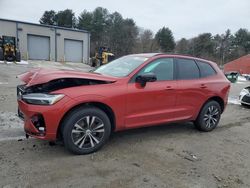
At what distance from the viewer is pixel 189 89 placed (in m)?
5.09

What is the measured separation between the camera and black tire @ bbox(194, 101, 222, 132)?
5.49 metres

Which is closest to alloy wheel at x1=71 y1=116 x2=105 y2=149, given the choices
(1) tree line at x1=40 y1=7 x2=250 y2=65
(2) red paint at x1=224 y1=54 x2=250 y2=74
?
(2) red paint at x1=224 y1=54 x2=250 y2=74

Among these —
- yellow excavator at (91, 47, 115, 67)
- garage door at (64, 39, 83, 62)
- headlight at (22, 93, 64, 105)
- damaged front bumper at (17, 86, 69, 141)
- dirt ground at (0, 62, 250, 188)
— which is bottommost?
dirt ground at (0, 62, 250, 188)

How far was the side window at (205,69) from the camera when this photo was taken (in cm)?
552

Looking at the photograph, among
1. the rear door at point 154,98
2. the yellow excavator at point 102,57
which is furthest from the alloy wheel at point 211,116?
the yellow excavator at point 102,57

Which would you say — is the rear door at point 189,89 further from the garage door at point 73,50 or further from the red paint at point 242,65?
the red paint at point 242,65

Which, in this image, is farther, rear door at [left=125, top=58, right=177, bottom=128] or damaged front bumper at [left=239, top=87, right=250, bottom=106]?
damaged front bumper at [left=239, top=87, right=250, bottom=106]

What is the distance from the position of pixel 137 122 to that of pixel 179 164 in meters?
1.02

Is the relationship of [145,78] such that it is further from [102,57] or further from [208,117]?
[102,57]

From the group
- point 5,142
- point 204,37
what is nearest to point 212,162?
point 5,142

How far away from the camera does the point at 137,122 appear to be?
4.45 metres

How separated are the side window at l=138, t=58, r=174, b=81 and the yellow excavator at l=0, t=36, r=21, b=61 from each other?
2273cm

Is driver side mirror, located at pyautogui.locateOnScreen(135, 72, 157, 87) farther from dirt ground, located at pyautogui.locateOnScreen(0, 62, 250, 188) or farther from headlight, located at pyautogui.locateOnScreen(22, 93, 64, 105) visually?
headlight, located at pyautogui.locateOnScreen(22, 93, 64, 105)

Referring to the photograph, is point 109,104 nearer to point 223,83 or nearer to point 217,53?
point 223,83
